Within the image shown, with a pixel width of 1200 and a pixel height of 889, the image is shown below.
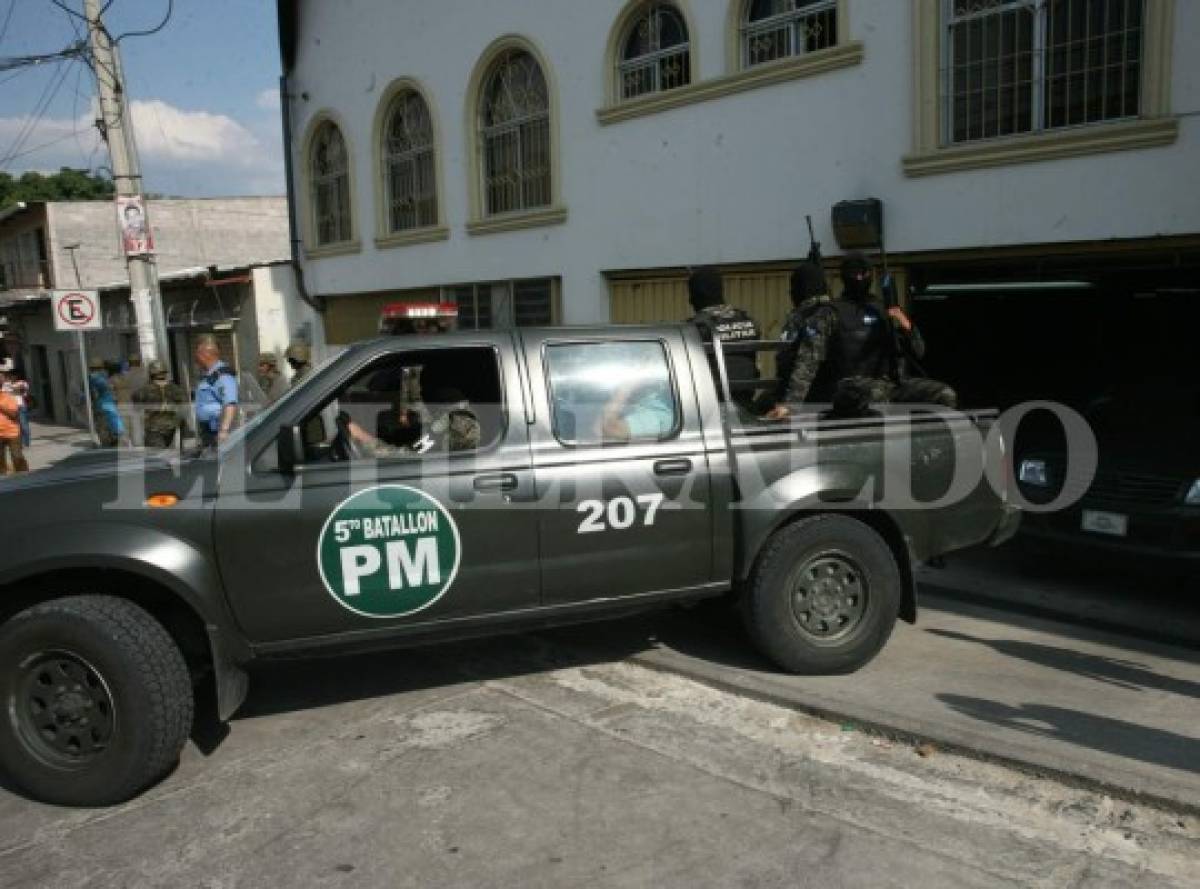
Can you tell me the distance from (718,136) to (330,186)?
9.43 metres

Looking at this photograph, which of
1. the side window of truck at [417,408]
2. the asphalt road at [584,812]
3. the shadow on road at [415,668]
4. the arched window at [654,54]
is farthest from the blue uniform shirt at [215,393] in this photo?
the side window of truck at [417,408]

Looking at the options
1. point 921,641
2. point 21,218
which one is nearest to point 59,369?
point 21,218

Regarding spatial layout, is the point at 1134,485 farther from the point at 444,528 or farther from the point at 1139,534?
the point at 444,528

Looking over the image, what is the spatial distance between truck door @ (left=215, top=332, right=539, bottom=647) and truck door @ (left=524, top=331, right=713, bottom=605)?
12 cm

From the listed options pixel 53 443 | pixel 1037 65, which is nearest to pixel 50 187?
pixel 53 443

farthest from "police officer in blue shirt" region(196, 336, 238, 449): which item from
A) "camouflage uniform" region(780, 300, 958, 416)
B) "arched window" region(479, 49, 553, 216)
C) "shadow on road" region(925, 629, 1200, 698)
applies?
"shadow on road" region(925, 629, 1200, 698)

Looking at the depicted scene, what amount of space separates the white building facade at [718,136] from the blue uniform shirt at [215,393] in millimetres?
4032

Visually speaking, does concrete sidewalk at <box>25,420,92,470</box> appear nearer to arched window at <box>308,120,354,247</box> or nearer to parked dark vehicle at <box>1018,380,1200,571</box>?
arched window at <box>308,120,354,247</box>

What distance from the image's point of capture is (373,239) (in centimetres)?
1588

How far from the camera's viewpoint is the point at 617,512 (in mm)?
4320

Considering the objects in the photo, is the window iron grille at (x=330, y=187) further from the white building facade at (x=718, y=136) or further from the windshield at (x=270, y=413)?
the windshield at (x=270, y=413)

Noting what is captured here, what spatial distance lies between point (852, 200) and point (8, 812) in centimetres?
752

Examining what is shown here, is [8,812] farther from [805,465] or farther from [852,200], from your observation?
[852,200]

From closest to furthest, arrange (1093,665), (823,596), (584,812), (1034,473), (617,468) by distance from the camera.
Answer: (584,812) < (617,468) < (823,596) < (1093,665) < (1034,473)
